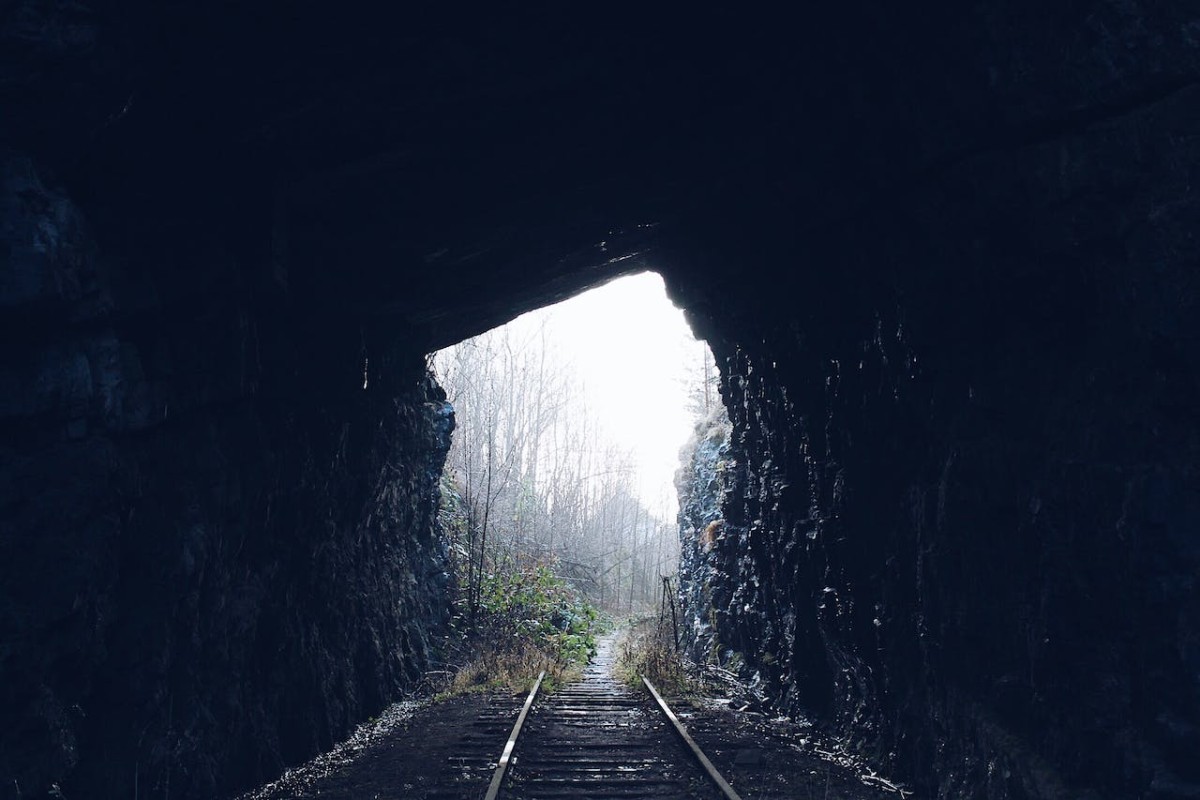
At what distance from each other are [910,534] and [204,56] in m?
6.29

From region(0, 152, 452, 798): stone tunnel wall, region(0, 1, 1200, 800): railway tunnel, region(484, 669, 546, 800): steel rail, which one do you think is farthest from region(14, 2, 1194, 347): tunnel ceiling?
region(484, 669, 546, 800): steel rail

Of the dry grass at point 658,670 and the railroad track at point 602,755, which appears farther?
the dry grass at point 658,670

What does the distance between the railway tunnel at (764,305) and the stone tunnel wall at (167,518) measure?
0.03 m

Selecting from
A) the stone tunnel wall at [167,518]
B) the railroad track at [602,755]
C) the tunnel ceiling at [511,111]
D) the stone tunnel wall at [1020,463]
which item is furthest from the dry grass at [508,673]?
the tunnel ceiling at [511,111]

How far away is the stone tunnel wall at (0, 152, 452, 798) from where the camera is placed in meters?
4.41

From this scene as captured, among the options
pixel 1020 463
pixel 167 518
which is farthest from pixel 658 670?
pixel 167 518

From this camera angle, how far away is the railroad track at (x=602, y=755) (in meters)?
6.50

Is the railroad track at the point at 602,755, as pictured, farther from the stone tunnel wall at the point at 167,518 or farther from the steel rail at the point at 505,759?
the stone tunnel wall at the point at 167,518

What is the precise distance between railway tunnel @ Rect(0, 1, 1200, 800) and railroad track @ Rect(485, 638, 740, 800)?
1.66m

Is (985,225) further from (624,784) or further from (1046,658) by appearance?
(624,784)

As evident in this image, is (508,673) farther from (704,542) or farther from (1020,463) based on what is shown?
(1020,463)

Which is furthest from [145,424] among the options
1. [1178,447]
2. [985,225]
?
[1178,447]

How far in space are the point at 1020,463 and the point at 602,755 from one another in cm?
473

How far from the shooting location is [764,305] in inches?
381
